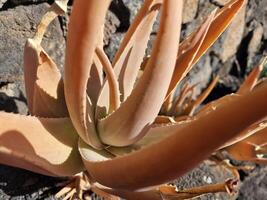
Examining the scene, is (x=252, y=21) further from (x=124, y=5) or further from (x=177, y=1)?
(x=177, y=1)

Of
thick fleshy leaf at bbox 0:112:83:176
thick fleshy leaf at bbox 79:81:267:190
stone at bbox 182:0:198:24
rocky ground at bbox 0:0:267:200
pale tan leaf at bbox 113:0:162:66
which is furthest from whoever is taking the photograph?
stone at bbox 182:0:198:24

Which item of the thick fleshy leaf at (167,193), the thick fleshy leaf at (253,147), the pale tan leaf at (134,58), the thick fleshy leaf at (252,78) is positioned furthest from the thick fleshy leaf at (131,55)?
the thick fleshy leaf at (252,78)

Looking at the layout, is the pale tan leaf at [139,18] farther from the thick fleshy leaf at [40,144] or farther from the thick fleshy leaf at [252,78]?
the thick fleshy leaf at [252,78]

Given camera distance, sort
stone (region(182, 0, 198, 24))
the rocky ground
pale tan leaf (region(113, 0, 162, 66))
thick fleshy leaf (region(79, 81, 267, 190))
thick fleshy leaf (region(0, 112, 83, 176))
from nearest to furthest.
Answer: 1. thick fleshy leaf (region(79, 81, 267, 190))
2. thick fleshy leaf (region(0, 112, 83, 176))
3. pale tan leaf (region(113, 0, 162, 66))
4. the rocky ground
5. stone (region(182, 0, 198, 24))

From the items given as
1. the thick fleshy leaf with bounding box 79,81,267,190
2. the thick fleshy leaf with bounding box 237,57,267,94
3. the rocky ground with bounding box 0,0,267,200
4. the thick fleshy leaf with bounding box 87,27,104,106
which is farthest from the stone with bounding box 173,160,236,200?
the thick fleshy leaf with bounding box 79,81,267,190

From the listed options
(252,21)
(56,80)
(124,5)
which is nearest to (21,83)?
(56,80)

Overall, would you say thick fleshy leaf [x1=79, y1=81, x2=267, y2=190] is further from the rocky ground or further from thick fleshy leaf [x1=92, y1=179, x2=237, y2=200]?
the rocky ground
